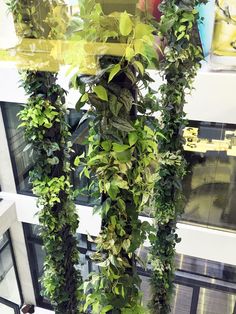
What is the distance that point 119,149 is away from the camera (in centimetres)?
125

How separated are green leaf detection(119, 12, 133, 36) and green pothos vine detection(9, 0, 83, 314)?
465mm

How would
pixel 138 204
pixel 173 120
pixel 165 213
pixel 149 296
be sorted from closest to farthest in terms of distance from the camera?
1. pixel 138 204
2. pixel 173 120
3. pixel 165 213
4. pixel 149 296

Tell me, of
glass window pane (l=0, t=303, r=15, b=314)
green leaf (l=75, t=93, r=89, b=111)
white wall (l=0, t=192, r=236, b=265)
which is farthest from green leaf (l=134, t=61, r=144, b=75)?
glass window pane (l=0, t=303, r=15, b=314)

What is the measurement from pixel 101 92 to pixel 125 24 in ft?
Result: 0.80

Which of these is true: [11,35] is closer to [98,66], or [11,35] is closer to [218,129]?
[98,66]

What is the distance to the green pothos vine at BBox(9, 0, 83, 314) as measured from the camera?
60.5 inches

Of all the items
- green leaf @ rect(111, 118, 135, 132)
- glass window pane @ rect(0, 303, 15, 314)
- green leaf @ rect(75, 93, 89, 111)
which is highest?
green leaf @ rect(75, 93, 89, 111)

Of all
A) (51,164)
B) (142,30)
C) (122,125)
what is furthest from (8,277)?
(142,30)

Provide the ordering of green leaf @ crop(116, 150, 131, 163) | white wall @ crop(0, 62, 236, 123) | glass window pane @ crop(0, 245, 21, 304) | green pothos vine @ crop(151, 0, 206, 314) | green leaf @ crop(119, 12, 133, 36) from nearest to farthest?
green leaf @ crop(119, 12, 133, 36) < green leaf @ crop(116, 150, 131, 163) < green pothos vine @ crop(151, 0, 206, 314) < white wall @ crop(0, 62, 236, 123) < glass window pane @ crop(0, 245, 21, 304)

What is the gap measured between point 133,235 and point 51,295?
1.06m

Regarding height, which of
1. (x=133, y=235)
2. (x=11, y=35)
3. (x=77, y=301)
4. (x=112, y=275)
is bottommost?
(x=77, y=301)

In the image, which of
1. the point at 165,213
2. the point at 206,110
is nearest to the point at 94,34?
the point at 165,213

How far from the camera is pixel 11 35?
1586 mm

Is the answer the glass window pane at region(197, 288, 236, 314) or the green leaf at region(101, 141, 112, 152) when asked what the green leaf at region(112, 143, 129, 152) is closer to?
the green leaf at region(101, 141, 112, 152)
